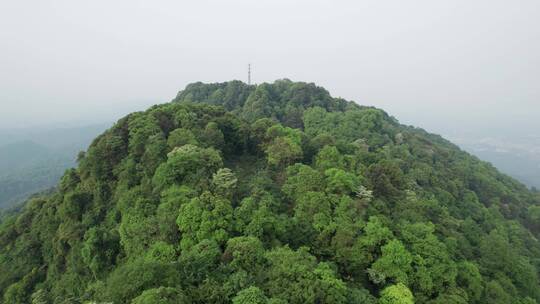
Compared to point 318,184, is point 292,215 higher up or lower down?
lower down

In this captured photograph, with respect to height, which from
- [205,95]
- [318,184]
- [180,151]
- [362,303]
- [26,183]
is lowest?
[26,183]

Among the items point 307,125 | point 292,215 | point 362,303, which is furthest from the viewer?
point 307,125

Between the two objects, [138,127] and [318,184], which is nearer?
[318,184]

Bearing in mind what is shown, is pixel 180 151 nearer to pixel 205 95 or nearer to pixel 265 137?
pixel 265 137

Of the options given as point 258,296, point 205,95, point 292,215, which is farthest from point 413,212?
point 205,95

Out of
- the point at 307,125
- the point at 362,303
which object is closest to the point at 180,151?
the point at 362,303

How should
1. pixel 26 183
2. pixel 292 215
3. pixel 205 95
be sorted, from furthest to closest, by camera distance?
pixel 26 183 < pixel 205 95 < pixel 292 215

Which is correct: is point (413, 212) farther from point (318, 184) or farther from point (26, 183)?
point (26, 183)
